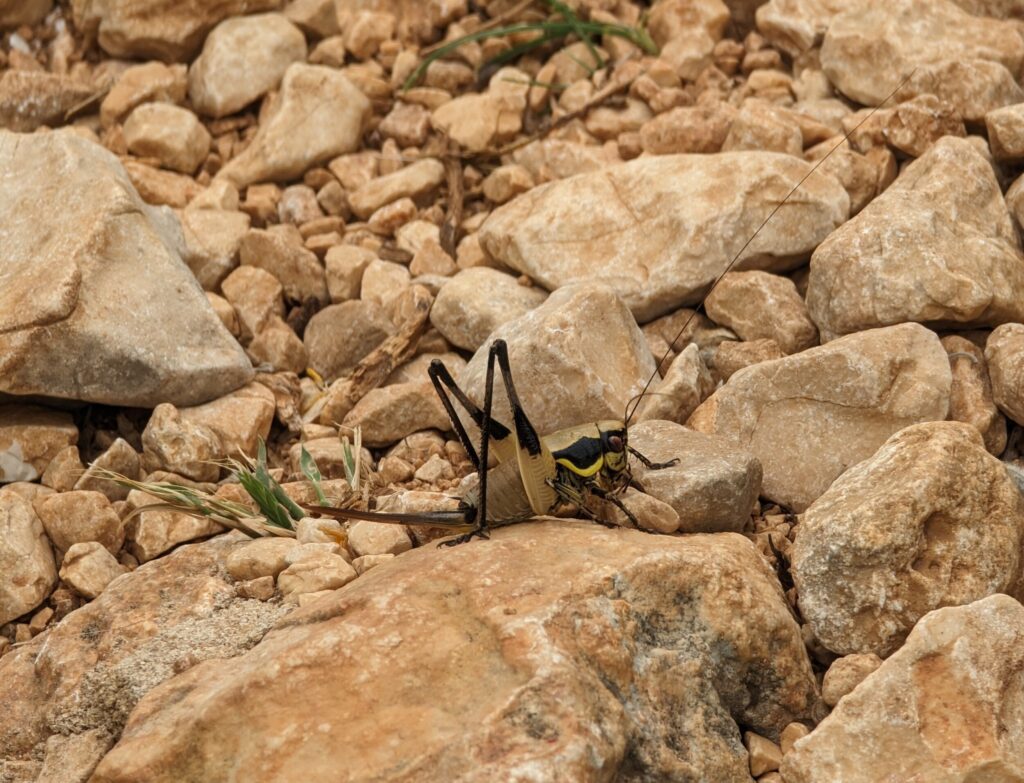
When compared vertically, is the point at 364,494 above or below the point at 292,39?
below

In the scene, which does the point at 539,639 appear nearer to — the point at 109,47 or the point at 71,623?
the point at 71,623

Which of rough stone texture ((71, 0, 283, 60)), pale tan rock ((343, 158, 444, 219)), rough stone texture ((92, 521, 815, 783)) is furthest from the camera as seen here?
rough stone texture ((71, 0, 283, 60))

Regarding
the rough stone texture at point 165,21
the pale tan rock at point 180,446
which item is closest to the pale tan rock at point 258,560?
the pale tan rock at point 180,446

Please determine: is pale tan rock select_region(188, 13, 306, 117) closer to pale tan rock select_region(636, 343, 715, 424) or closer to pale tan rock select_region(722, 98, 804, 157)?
pale tan rock select_region(722, 98, 804, 157)

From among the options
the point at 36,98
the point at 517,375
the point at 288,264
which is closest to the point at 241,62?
the point at 36,98

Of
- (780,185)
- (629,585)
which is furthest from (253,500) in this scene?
(780,185)

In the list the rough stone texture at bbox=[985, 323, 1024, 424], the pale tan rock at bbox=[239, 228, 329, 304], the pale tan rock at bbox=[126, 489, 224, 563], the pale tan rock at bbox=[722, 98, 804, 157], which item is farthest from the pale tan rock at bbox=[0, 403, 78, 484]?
the rough stone texture at bbox=[985, 323, 1024, 424]

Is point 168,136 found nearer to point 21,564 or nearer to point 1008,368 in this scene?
point 21,564
